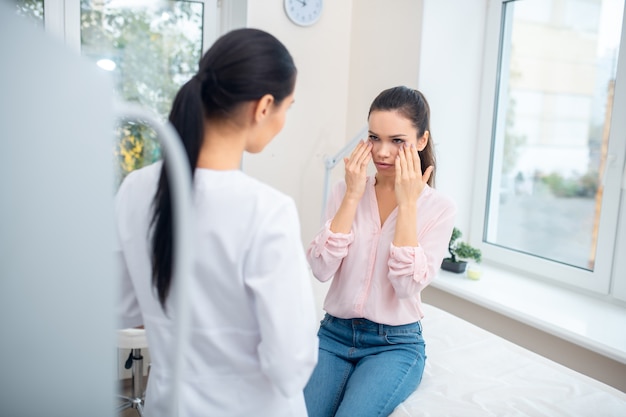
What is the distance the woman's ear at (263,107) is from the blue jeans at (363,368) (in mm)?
709

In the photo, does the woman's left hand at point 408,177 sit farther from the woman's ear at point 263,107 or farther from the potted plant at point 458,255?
the potted plant at point 458,255

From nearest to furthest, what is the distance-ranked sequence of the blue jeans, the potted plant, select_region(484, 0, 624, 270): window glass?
1. the blue jeans
2. select_region(484, 0, 624, 270): window glass
3. the potted plant

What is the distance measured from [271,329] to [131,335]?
1322 millimetres

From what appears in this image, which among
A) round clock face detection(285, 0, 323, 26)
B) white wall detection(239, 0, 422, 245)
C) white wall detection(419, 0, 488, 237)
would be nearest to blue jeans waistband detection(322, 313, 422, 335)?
white wall detection(419, 0, 488, 237)

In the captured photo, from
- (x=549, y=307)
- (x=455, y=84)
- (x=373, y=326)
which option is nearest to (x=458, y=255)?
(x=549, y=307)

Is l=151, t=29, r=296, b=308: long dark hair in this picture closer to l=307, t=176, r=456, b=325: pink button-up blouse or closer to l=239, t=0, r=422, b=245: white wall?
l=307, t=176, r=456, b=325: pink button-up blouse

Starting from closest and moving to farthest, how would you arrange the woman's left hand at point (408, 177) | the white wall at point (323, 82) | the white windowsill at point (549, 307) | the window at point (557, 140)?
the woman's left hand at point (408, 177)
the white windowsill at point (549, 307)
the window at point (557, 140)
the white wall at point (323, 82)

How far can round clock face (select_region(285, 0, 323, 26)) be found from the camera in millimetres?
2539

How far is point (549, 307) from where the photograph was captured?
→ 6.21 feet

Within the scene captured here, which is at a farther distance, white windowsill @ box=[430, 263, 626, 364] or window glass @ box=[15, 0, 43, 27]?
window glass @ box=[15, 0, 43, 27]

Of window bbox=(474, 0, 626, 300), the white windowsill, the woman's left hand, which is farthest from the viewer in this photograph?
window bbox=(474, 0, 626, 300)

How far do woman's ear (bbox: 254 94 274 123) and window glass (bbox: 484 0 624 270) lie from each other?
5.38 feet

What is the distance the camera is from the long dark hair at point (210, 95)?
0.78 m

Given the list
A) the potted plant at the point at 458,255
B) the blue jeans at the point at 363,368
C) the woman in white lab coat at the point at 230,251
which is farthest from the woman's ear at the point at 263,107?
the potted plant at the point at 458,255
